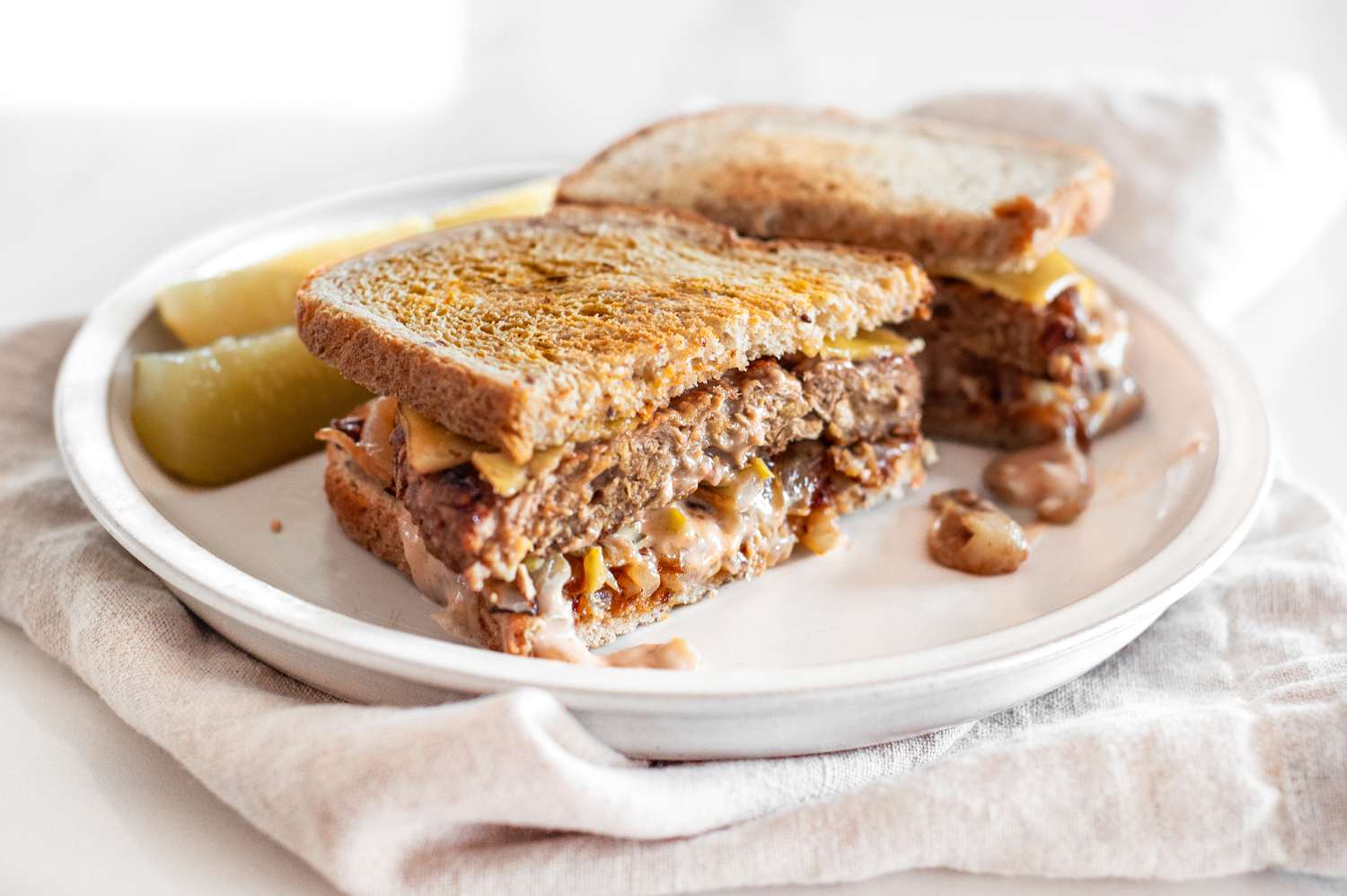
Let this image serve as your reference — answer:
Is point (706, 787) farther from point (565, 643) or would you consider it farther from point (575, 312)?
point (575, 312)

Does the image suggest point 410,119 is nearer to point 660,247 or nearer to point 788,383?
point 660,247

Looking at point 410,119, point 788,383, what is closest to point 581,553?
point 788,383

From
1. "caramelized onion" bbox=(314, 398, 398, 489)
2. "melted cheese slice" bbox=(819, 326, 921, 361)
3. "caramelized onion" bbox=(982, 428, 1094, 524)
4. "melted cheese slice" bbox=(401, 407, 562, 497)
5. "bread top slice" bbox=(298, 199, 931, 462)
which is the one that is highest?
"bread top slice" bbox=(298, 199, 931, 462)

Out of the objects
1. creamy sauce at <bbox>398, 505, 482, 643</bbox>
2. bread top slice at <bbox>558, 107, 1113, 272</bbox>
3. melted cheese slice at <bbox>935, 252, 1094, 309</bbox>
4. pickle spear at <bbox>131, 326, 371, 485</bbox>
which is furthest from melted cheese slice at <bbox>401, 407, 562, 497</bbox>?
melted cheese slice at <bbox>935, 252, 1094, 309</bbox>

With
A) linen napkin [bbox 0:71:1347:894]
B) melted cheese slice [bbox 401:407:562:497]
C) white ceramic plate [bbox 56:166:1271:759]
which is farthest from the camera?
melted cheese slice [bbox 401:407:562:497]

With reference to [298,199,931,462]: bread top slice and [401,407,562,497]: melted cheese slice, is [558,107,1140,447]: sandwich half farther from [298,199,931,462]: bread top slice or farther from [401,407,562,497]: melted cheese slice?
[401,407,562,497]: melted cheese slice

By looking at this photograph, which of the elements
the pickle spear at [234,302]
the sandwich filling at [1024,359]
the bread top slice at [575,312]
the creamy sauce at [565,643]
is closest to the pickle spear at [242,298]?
the pickle spear at [234,302]
